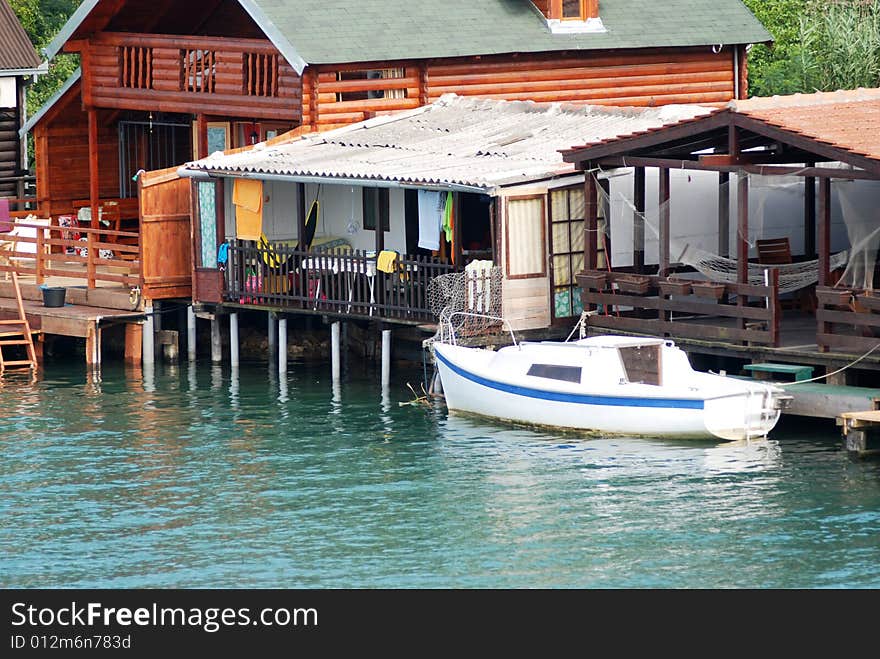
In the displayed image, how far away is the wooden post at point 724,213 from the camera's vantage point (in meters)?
32.0

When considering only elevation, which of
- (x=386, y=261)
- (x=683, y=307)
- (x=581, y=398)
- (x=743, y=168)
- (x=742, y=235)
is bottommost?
(x=581, y=398)

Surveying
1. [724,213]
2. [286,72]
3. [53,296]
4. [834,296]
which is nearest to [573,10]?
[286,72]

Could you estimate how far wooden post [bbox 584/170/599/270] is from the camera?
31266 mm

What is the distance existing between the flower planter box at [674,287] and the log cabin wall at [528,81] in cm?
1078

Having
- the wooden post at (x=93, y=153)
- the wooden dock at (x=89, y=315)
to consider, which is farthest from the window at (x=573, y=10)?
the wooden dock at (x=89, y=315)

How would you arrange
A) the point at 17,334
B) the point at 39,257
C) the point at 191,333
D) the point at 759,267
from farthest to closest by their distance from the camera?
the point at 39,257 → the point at 191,333 → the point at 17,334 → the point at 759,267

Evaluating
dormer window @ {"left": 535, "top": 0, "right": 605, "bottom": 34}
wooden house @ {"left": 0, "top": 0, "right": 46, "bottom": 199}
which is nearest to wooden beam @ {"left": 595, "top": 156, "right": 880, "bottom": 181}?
dormer window @ {"left": 535, "top": 0, "right": 605, "bottom": 34}

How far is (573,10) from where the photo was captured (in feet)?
136

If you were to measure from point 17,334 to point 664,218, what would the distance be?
43.3 feet

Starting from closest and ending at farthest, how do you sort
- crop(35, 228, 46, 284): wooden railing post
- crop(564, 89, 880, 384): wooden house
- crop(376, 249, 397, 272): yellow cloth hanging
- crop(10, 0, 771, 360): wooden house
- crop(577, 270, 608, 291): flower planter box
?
crop(564, 89, 880, 384): wooden house < crop(577, 270, 608, 291): flower planter box < crop(376, 249, 397, 272): yellow cloth hanging < crop(35, 228, 46, 284): wooden railing post < crop(10, 0, 771, 360): wooden house

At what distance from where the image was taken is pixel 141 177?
35844 millimetres

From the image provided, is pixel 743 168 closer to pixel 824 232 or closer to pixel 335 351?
pixel 824 232

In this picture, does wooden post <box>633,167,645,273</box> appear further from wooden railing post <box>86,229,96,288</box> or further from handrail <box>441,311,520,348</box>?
wooden railing post <box>86,229,96,288</box>

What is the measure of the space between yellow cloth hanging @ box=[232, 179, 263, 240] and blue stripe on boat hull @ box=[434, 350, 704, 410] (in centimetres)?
714
